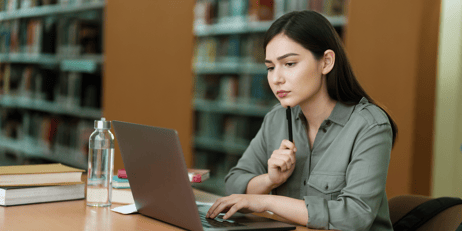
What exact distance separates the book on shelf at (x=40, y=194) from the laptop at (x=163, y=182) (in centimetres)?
23

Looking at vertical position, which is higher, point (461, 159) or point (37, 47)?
point (37, 47)

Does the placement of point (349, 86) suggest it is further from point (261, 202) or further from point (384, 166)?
point (261, 202)

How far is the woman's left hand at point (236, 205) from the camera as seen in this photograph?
102cm

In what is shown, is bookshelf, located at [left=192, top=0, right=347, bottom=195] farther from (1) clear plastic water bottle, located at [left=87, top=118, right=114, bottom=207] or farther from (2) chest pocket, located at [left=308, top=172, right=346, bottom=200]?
(1) clear plastic water bottle, located at [left=87, top=118, right=114, bottom=207]

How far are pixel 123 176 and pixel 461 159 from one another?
199cm

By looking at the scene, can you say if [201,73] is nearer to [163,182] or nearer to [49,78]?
[49,78]

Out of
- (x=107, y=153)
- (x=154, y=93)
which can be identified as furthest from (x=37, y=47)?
(x=107, y=153)

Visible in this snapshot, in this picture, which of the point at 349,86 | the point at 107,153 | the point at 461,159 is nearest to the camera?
the point at 107,153

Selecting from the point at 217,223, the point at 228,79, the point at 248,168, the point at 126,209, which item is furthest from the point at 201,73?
the point at 217,223

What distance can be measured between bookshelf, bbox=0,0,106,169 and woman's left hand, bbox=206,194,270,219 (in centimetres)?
227

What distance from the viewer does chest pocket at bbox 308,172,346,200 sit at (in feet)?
4.06

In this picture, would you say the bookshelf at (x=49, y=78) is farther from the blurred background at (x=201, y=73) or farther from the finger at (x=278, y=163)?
the finger at (x=278, y=163)

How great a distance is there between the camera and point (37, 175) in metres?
1.14

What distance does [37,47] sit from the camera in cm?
366
